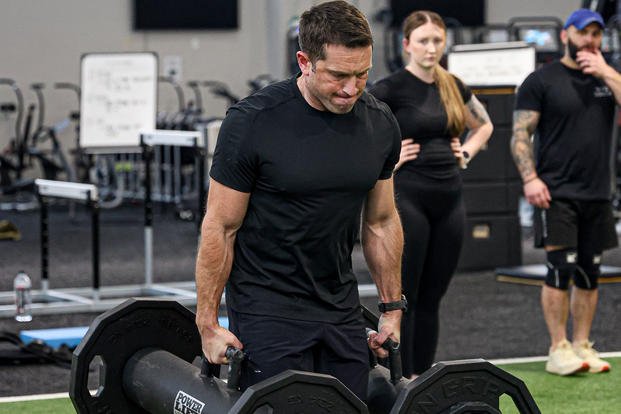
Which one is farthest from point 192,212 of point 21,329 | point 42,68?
point 21,329

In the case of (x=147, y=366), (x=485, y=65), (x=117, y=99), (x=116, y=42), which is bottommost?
(x=147, y=366)

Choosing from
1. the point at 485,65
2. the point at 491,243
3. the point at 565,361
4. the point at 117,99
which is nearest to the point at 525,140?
the point at 565,361

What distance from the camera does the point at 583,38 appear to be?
6.05 m

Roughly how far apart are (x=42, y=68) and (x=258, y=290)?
531 inches

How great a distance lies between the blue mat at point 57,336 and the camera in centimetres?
675

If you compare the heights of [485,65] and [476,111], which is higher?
[485,65]

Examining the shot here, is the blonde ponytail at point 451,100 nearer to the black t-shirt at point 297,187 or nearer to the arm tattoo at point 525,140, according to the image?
the arm tattoo at point 525,140

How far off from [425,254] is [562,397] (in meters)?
0.96

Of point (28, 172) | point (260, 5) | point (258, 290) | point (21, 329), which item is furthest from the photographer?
point (260, 5)

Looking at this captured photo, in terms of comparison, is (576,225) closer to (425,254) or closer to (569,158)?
(569,158)

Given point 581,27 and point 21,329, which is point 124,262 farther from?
point 581,27

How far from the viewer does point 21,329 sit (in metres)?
7.60

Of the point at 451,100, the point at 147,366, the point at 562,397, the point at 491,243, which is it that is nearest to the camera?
the point at 147,366

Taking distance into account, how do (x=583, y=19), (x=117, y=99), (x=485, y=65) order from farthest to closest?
(x=485, y=65) < (x=117, y=99) < (x=583, y=19)
